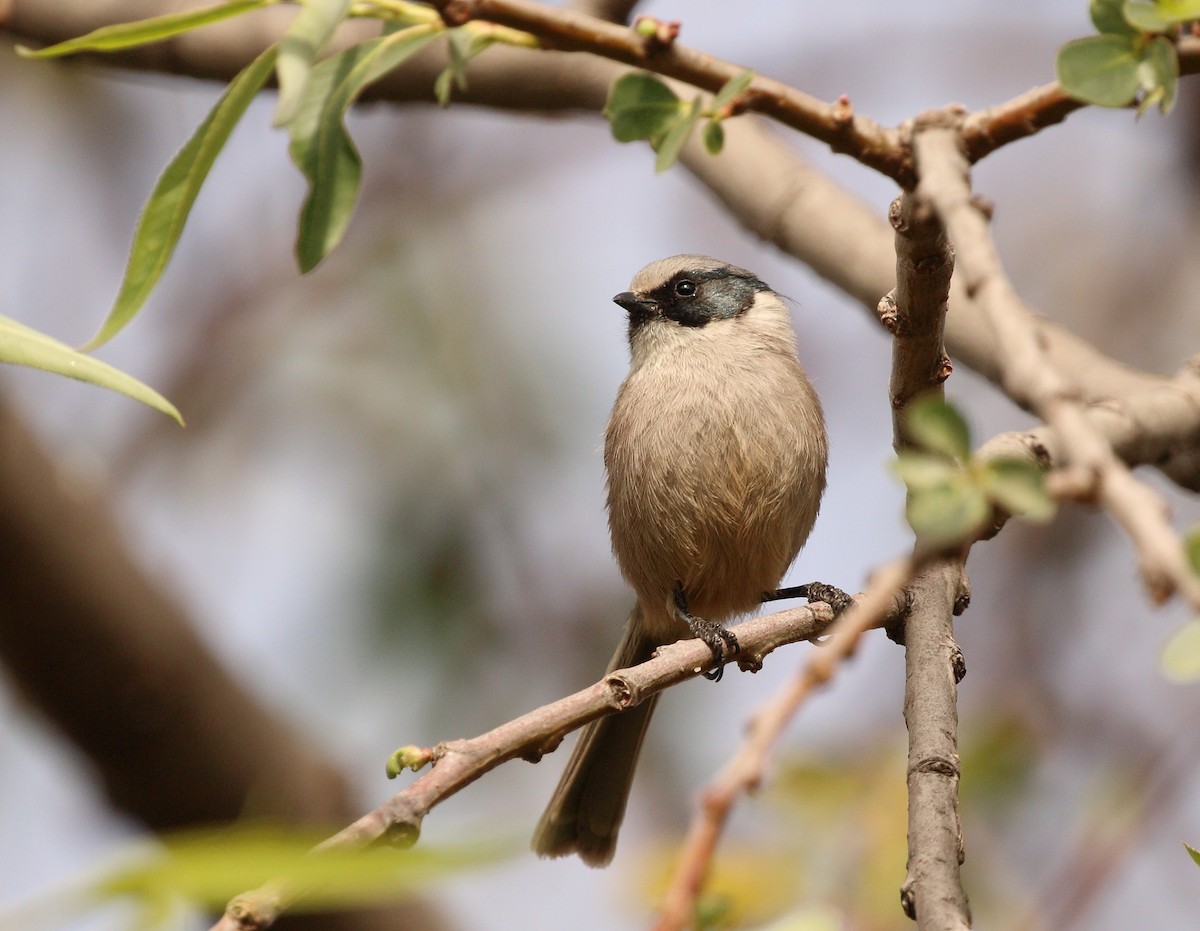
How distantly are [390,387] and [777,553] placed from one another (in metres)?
4.89

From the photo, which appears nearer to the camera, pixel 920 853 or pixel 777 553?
pixel 920 853

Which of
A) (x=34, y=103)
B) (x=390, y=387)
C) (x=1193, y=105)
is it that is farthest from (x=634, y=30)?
(x=34, y=103)

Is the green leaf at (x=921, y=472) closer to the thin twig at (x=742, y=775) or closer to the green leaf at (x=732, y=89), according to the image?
the thin twig at (x=742, y=775)

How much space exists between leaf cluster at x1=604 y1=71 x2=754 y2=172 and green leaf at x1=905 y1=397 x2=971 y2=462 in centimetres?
75

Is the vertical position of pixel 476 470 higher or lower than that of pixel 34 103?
lower

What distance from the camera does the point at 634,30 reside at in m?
1.86

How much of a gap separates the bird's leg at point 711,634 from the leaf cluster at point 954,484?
135 centimetres

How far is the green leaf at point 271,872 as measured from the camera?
1211mm

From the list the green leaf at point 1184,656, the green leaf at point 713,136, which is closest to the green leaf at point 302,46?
the green leaf at point 713,136

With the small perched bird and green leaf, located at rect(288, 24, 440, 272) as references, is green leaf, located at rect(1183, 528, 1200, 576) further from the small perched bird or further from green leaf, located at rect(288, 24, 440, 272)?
the small perched bird

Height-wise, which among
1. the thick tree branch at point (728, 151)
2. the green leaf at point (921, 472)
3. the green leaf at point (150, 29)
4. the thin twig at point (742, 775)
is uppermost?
the thick tree branch at point (728, 151)

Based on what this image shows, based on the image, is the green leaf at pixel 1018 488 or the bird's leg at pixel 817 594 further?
the bird's leg at pixel 817 594

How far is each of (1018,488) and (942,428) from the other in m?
0.12

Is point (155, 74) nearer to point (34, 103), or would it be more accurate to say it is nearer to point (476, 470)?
point (476, 470)
